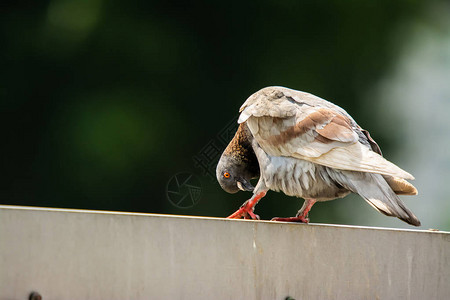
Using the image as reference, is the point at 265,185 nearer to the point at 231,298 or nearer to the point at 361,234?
the point at 361,234

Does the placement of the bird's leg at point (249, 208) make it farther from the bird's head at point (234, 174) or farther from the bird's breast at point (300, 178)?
the bird's head at point (234, 174)

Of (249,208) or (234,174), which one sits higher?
(234,174)

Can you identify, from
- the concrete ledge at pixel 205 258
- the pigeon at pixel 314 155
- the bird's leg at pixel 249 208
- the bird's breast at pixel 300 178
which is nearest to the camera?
the concrete ledge at pixel 205 258

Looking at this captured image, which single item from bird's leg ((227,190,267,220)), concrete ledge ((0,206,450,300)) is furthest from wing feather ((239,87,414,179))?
concrete ledge ((0,206,450,300))

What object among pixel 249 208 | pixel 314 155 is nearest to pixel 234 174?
pixel 249 208

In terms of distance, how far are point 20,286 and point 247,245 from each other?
95 cm

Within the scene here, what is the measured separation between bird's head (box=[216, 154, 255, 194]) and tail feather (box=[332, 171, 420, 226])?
1.14 m

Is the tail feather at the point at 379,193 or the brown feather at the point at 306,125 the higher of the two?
the brown feather at the point at 306,125

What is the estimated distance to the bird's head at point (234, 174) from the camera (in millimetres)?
4695

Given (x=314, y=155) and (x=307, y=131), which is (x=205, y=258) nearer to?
(x=314, y=155)

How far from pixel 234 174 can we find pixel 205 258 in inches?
80.9

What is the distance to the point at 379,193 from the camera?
137 inches

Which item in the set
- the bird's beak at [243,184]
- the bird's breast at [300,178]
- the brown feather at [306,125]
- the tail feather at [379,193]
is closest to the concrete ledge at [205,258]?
the tail feather at [379,193]

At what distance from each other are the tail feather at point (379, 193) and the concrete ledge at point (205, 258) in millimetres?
212
